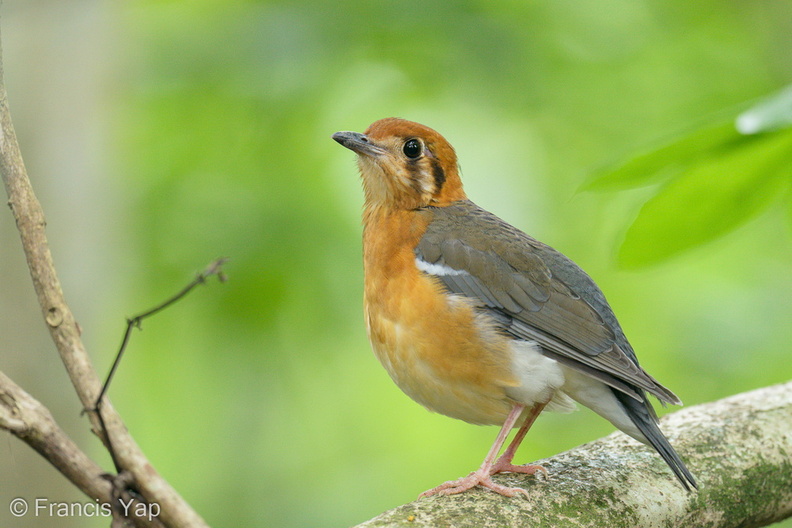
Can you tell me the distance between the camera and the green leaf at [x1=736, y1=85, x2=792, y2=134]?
7.52 ft

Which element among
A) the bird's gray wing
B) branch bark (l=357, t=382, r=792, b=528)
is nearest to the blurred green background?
branch bark (l=357, t=382, r=792, b=528)

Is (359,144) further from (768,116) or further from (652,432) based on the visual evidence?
(768,116)

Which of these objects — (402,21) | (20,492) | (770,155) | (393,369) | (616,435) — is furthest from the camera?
(402,21)

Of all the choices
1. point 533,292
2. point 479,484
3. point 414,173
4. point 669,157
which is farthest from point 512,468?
point 669,157

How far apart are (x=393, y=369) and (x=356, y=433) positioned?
15.5 ft

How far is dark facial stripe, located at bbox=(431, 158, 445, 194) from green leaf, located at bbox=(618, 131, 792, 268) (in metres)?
2.47

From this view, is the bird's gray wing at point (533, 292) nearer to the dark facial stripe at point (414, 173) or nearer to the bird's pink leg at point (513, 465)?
the dark facial stripe at point (414, 173)

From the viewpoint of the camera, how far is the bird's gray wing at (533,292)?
400 cm

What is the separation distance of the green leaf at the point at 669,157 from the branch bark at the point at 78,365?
1.59 metres

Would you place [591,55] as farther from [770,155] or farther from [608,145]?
[770,155]

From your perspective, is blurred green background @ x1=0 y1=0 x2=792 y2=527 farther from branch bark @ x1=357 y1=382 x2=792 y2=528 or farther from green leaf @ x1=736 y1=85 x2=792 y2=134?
green leaf @ x1=736 y1=85 x2=792 y2=134

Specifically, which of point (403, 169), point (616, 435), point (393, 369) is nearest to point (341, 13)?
point (403, 169)

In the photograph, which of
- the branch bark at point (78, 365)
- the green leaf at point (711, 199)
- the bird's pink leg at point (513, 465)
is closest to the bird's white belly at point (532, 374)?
the bird's pink leg at point (513, 465)

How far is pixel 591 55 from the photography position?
26.4ft
